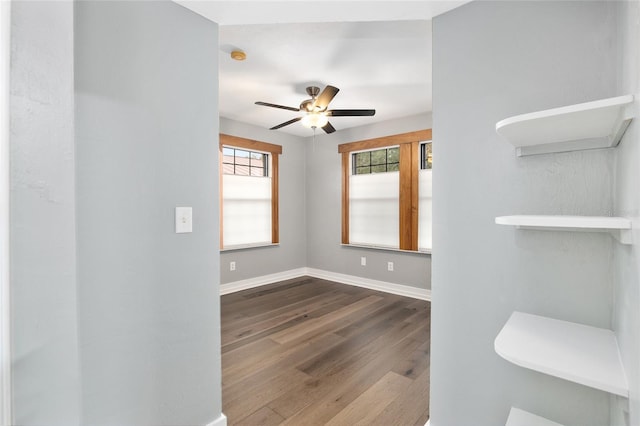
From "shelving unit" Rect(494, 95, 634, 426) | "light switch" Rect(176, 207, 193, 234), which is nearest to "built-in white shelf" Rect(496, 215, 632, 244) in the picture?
"shelving unit" Rect(494, 95, 634, 426)

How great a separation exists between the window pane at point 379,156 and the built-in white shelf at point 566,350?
365 cm

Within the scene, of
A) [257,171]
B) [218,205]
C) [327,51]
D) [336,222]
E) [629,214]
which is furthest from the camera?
[336,222]

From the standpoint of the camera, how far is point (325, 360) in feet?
8.38

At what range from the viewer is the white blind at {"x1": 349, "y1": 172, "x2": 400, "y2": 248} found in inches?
182

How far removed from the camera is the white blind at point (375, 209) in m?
4.62

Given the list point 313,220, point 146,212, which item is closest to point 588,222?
point 146,212

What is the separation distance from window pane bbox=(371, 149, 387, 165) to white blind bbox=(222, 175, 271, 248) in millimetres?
1712

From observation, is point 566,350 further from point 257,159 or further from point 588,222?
point 257,159

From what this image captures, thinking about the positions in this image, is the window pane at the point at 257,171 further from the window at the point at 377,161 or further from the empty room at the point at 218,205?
the empty room at the point at 218,205

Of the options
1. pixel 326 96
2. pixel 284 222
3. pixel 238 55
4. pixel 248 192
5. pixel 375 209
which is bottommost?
pixel 284 222

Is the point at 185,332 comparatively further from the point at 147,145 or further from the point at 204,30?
the point at 204,30

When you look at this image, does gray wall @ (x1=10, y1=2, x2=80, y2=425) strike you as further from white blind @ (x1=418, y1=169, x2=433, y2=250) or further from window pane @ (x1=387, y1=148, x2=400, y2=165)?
window pane @ (x1=387, y1=148, x2=400, y2=165)

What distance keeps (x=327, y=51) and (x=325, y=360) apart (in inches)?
100

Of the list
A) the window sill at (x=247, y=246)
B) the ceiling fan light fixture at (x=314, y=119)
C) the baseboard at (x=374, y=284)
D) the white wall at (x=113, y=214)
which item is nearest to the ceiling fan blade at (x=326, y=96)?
the ceiling fan light fixture at (x=314, y=119)
